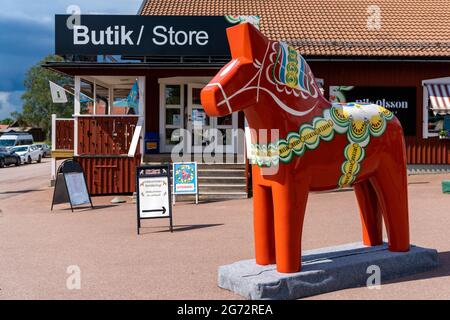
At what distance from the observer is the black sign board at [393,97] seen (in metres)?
17.6

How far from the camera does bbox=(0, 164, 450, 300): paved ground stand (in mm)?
5434

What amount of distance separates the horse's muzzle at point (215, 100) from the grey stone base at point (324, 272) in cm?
174

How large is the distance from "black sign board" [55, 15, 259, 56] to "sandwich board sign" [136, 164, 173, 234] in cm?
611

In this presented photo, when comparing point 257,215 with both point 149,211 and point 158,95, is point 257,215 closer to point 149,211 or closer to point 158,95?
point 149,211

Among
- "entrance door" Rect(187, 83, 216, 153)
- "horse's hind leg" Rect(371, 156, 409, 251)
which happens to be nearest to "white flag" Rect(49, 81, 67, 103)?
"entrance door" Rect(187, 83, 216, 153)

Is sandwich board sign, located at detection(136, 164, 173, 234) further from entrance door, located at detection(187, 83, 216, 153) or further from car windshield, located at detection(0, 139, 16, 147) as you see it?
car windshield, located at detection(0, 139, 16, 147)

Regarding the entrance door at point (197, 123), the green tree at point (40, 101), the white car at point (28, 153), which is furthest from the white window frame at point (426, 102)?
the green tree at point (40, 101)

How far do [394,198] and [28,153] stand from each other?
35.7 m

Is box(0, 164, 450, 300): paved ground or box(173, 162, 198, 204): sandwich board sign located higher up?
box(173, 162, 198, 204): sandwich board sign

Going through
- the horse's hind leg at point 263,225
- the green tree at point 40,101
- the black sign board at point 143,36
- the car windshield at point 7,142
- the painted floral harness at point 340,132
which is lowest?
the horse's hind leg at point 263,225

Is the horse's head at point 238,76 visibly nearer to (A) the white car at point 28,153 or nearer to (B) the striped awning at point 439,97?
(B) the striped awning at point 439,97

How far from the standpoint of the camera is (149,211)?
9.41 metres

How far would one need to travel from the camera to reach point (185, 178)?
12.9m
